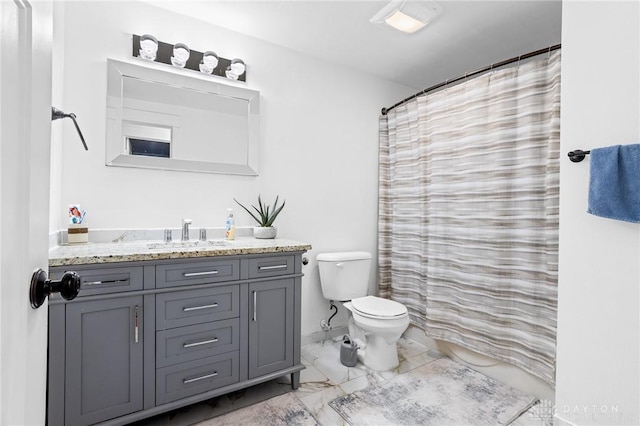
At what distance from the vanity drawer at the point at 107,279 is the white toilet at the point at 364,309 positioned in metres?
1.39

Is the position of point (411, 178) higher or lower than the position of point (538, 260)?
higher

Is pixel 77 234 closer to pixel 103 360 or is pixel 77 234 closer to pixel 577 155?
pixel 103 360

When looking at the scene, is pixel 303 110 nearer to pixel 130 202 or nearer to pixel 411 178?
pixel 411 178

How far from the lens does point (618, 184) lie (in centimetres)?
131

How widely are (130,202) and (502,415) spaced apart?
2485mm

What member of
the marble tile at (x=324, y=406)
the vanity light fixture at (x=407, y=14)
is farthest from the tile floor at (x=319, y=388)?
the vanity light fixture at (x=407, y=14)

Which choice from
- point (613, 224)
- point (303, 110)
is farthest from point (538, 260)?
point (303, 110)

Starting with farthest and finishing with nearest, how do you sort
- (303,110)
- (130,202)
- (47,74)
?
(303,110) → (130,202) → (47,74)

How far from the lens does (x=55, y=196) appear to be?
1.68 m

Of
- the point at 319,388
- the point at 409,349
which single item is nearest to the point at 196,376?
the point at 319,388

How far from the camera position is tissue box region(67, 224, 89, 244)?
5.60ft

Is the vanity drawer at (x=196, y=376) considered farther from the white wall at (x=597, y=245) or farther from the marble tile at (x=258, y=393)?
the white wall at (x=597, y=245)

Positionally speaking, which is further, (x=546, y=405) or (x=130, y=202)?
(x=130, y=202)

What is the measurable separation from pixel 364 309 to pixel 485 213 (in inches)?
41.4
